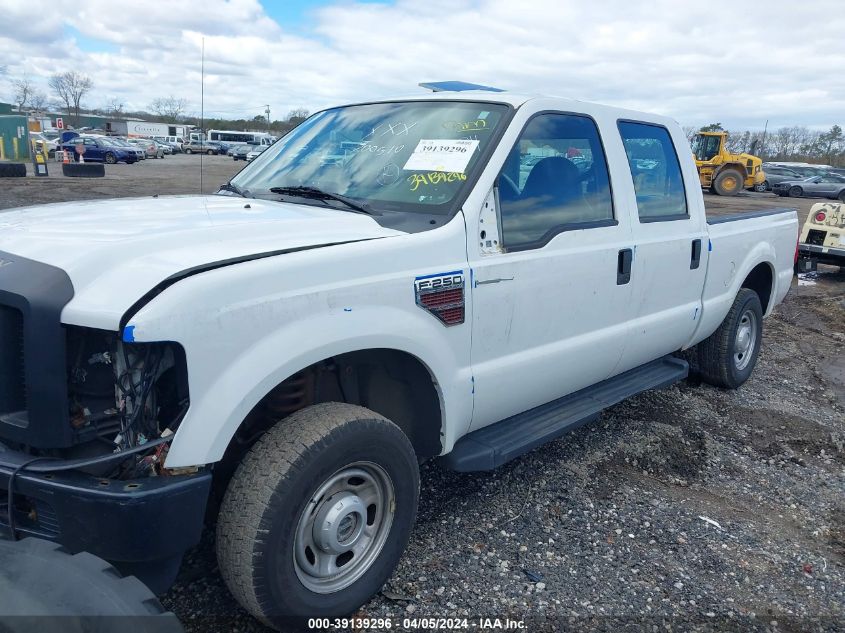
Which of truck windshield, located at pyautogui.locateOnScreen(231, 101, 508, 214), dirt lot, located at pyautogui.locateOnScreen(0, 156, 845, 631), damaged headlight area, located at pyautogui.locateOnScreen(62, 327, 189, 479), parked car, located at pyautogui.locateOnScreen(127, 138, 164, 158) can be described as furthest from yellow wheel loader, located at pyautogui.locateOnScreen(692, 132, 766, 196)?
parked car, located at pyautogui.locateOnScreen(127, 138, 164, 158)

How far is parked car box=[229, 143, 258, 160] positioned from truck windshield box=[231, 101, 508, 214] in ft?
156

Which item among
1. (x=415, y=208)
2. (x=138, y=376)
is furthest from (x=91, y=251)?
(x=415, y=208)

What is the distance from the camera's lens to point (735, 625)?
8.83 ft

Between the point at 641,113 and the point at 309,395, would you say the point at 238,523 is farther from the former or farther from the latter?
the point at 641,113

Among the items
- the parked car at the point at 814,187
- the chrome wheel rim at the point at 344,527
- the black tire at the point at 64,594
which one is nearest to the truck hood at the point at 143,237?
the black tire at the point at 64,594

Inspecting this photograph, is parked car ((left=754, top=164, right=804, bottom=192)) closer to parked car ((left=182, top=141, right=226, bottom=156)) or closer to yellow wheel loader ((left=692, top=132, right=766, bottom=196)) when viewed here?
yellow wheel loader ((left=692, top=132, right=766, bottom=196))

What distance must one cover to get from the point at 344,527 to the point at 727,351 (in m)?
3.63

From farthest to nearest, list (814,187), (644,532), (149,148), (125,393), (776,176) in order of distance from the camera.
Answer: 1. (149,148)
2. (776,176)
3. (814,187)
4. (644,532)
5. (125,393)

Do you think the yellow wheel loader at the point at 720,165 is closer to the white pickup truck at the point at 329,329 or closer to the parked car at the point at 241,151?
the white pickup truck at the point at 329,329

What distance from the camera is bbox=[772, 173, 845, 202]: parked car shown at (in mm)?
29708

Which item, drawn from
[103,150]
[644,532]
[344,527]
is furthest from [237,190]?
[103,150]

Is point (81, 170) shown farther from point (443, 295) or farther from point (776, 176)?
point (776, 176)

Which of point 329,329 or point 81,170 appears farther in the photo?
point 81,170

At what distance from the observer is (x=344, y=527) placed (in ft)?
8.18
